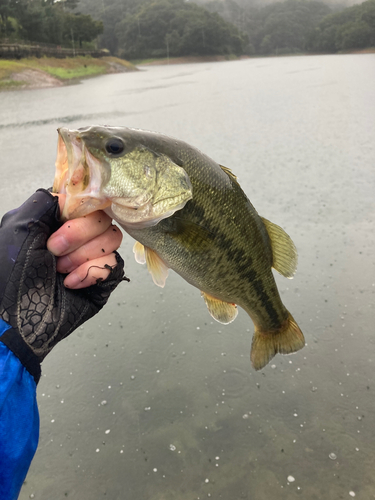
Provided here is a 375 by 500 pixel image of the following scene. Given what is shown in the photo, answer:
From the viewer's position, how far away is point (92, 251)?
4.39 feet

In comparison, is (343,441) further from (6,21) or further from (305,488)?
(6,21)

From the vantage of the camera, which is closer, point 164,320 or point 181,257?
point 181,257

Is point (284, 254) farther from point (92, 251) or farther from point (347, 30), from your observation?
point (347, 30)

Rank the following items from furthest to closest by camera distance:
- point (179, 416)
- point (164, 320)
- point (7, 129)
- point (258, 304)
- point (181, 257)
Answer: point (7, 129), point (164, 320), point (179, 416), point (258, 304), point (181, 257)

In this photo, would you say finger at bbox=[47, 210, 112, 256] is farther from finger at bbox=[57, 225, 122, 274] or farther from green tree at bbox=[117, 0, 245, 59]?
green tree at bbox=[117, 0, 245, 59]

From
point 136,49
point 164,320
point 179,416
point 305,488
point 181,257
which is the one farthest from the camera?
point 136,49

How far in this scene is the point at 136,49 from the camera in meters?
48.5

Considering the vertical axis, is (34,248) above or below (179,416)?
above

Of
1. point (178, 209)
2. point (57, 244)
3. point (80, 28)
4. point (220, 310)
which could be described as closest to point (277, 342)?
point (220, 310)

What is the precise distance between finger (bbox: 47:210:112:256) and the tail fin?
104cm

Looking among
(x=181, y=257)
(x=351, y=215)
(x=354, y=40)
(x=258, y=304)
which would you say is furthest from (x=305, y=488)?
(x=354, y=40)

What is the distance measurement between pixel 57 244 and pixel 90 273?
0.54ft

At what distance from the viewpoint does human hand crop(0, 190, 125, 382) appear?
1229mm

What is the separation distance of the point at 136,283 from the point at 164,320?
623 mm
